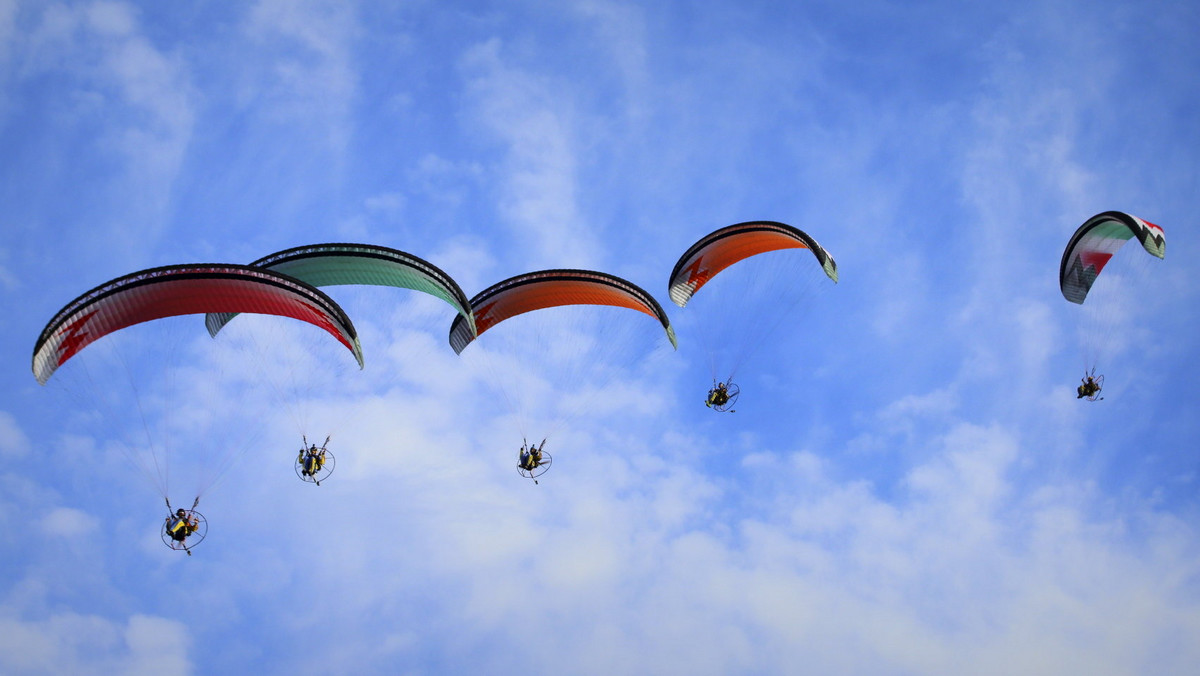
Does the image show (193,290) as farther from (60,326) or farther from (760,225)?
(760,225)

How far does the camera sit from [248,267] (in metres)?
21.8

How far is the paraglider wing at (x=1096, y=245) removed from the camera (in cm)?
2845

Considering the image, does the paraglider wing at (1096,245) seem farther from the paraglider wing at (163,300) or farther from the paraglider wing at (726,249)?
the paraglider wing at (163,300)

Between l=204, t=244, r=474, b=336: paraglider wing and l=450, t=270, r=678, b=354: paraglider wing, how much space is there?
2688 mm

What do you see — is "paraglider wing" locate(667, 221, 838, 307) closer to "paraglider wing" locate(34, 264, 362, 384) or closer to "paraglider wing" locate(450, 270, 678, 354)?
"paraglider wing" locate(450, 270, 678, 354)

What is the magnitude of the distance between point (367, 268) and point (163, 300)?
18.1 feet

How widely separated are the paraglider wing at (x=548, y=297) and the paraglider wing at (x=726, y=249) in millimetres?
2641

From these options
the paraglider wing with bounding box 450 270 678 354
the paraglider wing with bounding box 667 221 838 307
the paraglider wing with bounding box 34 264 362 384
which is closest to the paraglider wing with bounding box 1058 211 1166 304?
the paraglider wing with bounding box 667 221 838 307

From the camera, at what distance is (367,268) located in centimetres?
2534

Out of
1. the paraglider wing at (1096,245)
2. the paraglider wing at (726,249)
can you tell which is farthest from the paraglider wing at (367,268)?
the paraglider wing at (1096,245)

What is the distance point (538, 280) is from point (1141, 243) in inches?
754

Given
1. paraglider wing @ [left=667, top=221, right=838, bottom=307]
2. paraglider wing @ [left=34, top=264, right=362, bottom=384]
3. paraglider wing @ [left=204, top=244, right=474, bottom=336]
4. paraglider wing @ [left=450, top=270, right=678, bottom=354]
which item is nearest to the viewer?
paraglider wing @ [left=34, top=264, right=362, bottom=384]

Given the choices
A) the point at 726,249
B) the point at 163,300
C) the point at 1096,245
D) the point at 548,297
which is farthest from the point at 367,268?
the point at 1096,245

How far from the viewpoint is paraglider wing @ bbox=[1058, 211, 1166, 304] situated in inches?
1120
